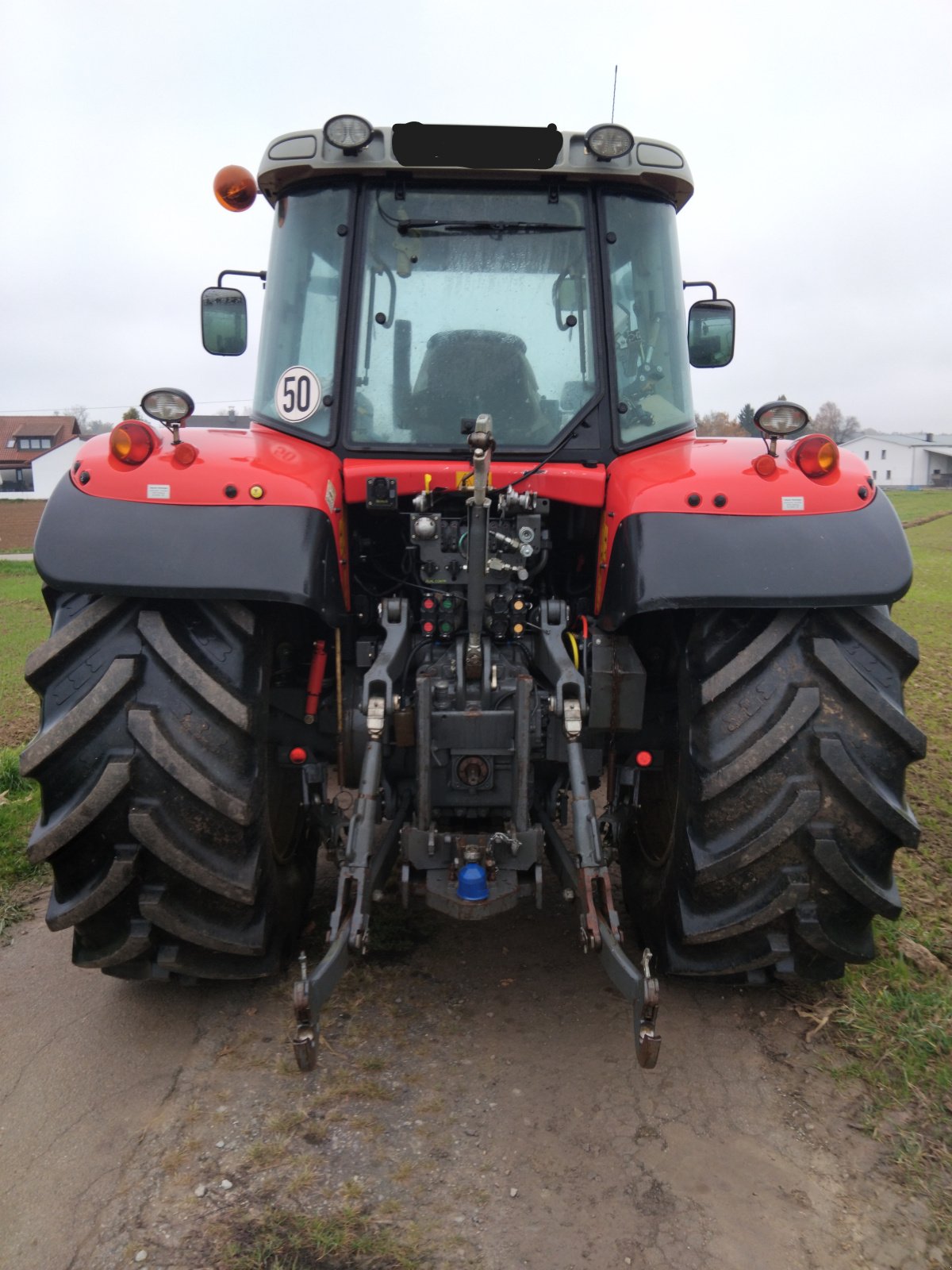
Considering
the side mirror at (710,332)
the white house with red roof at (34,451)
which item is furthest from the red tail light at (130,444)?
the white house with red roof at (34,451)

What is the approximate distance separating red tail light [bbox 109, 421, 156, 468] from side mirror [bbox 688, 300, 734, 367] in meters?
2.08

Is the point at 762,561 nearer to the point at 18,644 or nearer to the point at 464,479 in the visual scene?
the point at 464,479

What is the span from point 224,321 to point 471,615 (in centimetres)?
185

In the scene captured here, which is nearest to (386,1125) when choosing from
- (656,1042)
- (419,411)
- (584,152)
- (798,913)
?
(656,1042)

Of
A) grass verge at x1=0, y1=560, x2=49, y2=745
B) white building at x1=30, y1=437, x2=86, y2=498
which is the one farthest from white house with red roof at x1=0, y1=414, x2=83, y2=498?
grass verge at x1=0, y1=560, x2=49, y2=745

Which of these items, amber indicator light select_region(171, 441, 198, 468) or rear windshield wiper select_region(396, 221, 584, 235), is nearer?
amber indicator light select_region(171, 441, 198, 468)

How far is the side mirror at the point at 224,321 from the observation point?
3.75 meters

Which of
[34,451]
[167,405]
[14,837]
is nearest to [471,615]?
[167,405]

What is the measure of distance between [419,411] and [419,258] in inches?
20.4

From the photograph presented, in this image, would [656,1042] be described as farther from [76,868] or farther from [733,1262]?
[76,868]

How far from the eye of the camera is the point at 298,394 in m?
3.18

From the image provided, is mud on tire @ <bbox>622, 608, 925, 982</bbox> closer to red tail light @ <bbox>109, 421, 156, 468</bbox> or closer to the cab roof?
the cab roof

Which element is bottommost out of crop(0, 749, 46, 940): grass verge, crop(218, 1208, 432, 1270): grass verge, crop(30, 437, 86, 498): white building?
crop(218, 1208, 432, 1270): grass verge

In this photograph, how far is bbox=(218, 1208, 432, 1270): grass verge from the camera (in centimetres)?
199
